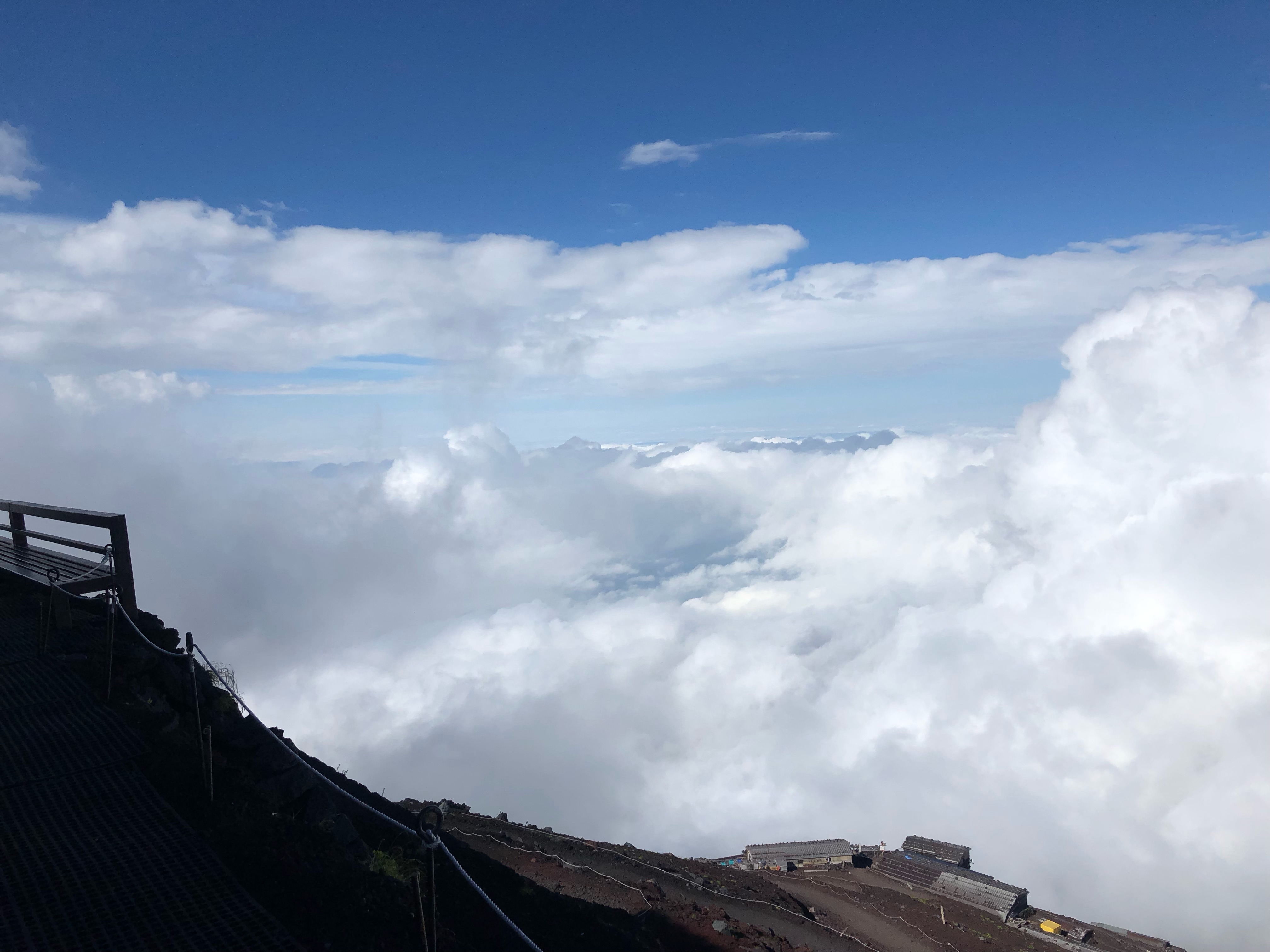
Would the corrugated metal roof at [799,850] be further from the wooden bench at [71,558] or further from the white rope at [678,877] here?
the wooden bench at [71,558]

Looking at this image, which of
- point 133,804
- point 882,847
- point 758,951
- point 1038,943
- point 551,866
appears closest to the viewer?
point 133,804

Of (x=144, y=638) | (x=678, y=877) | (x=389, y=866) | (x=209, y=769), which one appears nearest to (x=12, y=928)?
(x=209, y=769)

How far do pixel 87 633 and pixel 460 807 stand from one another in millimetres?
→ 16108

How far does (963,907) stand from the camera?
2917cm

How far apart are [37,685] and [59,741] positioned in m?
1.75

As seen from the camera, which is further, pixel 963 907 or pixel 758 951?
pixel 963 907

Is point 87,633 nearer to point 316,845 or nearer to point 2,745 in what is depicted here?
point 2,745

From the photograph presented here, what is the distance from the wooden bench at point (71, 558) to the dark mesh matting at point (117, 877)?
185 inches

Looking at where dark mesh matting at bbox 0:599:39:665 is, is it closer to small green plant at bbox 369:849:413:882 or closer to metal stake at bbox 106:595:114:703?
metal stake at bbox 106:595:114:703

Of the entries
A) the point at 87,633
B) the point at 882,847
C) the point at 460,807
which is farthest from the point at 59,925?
the point at 882,847

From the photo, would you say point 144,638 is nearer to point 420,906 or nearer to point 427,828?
point 427,828

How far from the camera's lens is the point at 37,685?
25.9 feet

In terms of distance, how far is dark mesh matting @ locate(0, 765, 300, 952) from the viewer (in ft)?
14.1

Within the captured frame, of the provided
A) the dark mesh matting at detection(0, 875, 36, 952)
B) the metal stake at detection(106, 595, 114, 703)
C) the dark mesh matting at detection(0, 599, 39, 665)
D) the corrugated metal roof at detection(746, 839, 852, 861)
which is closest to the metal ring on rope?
the dark mesh matting at detection(0, 875, 36, 952)
